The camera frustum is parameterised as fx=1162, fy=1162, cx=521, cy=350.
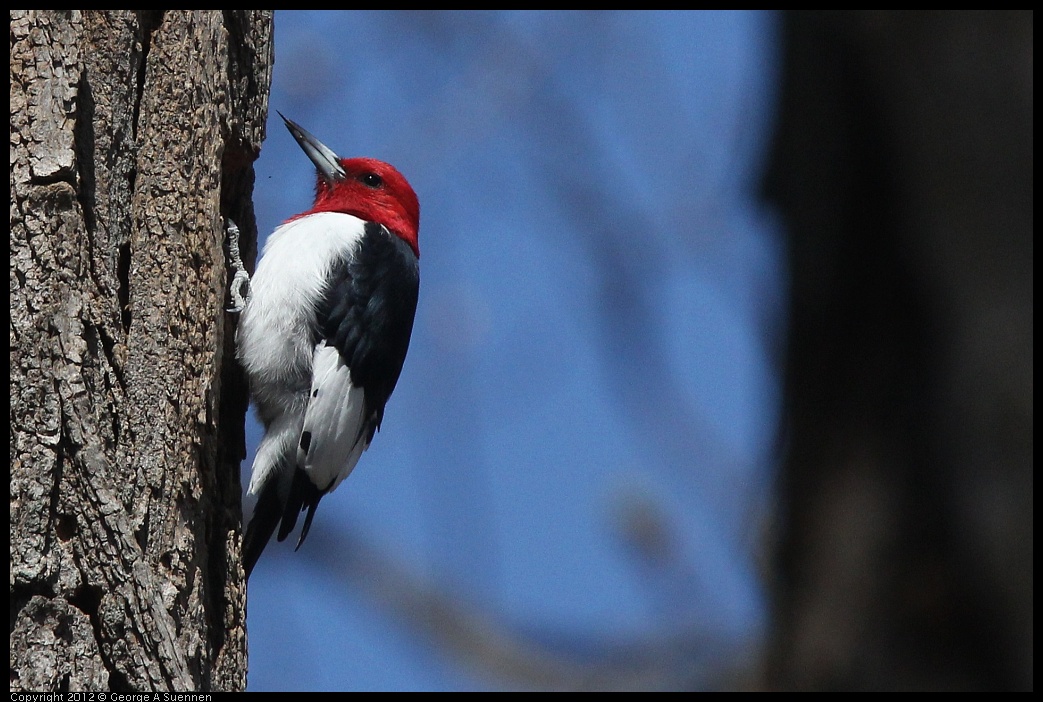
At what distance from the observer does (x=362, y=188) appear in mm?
5059

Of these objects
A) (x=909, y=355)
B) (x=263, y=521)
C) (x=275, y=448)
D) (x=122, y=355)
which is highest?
(x=909, y=355)

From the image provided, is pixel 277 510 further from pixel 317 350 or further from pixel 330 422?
pixel 317 350

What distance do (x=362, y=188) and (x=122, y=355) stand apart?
2.47 metres

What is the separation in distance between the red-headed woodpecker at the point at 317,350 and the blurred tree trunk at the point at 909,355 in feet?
8.42

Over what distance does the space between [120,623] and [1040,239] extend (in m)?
1.94

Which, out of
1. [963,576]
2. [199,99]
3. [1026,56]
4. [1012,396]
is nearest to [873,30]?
[1026,56]

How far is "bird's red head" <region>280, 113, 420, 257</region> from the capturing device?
4.98 m

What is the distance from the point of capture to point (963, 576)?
126 centimetres

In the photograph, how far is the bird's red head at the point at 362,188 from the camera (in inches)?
196

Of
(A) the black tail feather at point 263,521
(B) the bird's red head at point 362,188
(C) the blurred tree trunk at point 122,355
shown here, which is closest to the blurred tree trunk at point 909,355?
(C) the blurred tree trunk at point 122,355

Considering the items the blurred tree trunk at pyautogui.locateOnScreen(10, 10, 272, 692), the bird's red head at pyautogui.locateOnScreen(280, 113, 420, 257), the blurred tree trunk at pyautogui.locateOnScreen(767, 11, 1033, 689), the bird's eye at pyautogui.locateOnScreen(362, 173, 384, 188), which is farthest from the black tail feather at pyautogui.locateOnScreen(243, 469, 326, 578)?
the blurred tree trunk at pyautogui.locateOnScreen(767, 11, 1033, 689)

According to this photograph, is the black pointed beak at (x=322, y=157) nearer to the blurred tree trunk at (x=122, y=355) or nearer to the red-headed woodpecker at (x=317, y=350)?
the red-headed woodpecker at (x=317, y=350)

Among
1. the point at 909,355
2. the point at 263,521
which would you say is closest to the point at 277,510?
the point at 263,521

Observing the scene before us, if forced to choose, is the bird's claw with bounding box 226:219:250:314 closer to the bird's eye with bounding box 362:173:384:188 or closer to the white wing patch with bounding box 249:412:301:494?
the white wing patch with bounding box 249:412:301:494
